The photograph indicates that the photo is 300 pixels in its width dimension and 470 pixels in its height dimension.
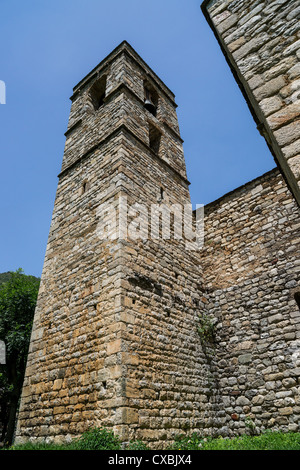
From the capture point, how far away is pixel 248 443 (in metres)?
4.49

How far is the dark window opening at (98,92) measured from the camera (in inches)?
423

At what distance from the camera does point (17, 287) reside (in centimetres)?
1456

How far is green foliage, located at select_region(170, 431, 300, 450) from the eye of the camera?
4.11 m

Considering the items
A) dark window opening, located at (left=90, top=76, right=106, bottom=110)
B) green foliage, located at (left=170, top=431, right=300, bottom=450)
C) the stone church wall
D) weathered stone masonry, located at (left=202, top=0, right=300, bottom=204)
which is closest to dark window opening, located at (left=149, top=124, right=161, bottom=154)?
dark window opening, located at (left=90, top=76, right=106, bottom=110)

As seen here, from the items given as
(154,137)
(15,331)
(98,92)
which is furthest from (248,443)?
(98,92)

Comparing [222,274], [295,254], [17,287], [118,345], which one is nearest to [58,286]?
[118,345]

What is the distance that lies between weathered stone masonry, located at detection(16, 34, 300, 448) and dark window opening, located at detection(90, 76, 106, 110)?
237cm

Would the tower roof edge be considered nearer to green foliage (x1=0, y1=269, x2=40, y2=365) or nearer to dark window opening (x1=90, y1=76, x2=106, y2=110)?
dark window opening (x1=90, y1=76, x2=106, y2=110)

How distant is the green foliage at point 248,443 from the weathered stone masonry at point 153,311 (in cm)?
19

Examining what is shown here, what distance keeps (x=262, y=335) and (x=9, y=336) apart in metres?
10.6

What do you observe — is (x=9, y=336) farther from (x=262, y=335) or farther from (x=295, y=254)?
(x=295, y=254)

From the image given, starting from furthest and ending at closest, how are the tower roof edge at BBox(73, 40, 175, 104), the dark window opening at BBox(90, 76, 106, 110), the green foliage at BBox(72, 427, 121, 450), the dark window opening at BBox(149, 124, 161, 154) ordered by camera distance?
the dark window opening at BBox(90, 76, 106, 110), the tower roof edge at BBox(73, 40, 175, 104), the dark window opening at BBox(149, 124, 161, 154), the green foliage at BBox(72, 427, 121, 450)

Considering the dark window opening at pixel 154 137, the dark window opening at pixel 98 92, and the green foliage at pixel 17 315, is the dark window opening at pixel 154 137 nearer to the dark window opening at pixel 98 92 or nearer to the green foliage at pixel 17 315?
the dark window opening at pixel 98 92

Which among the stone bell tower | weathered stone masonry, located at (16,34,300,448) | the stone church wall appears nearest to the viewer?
the stone bell tower
